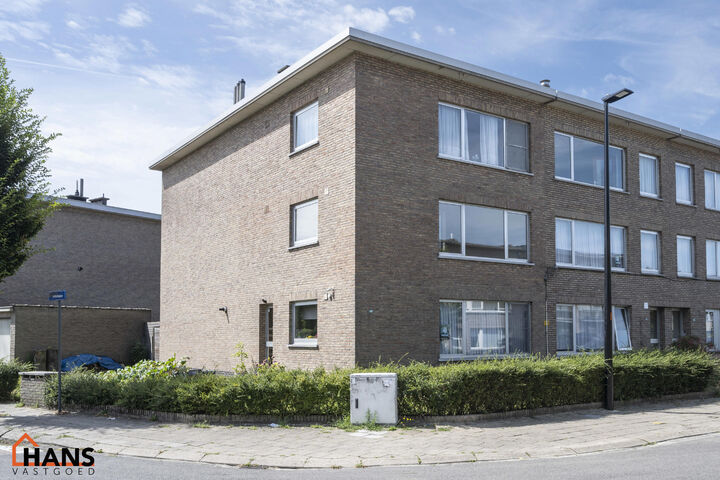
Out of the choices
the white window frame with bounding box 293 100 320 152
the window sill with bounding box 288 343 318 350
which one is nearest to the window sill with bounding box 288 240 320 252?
the window sill with bounding box 288 343 318 350

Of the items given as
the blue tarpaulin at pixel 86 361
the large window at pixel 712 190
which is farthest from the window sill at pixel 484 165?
the blue tarpaulin at pixel 86 361

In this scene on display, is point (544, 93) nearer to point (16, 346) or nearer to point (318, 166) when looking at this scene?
point (318, 166)

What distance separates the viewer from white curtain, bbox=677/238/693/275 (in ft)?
80.3

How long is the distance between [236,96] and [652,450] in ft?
62.0

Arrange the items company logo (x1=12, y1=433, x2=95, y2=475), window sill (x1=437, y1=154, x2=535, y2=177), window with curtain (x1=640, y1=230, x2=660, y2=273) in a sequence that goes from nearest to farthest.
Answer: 1. company logo (x1=12, y1=433, x2=95, y2=475)
2. window sill (x1=437, y1=154, x2=535, y2=177)
3. window with curtain (x1=640, y1=230, x2=660, y2=273)

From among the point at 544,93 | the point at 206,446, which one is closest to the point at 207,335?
the point at 206,446

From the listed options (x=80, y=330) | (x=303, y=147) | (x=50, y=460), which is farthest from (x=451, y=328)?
(x=80, y=330)

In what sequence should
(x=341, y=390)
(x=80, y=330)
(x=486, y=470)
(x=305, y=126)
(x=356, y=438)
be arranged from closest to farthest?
(x=486, y=470) < (x=356, y=438) < (x=341, y=390) < (x=305, y=126) < (x=80, y=330)

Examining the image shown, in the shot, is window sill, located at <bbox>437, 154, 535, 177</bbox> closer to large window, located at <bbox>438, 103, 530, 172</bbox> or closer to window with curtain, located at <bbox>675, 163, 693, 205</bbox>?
large window, located at <bbox>438, 103, 530, 172</bbox>

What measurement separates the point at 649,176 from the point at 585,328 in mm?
6713

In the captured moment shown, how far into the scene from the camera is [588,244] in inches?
832

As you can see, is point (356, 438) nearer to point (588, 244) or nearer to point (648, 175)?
point (588, 244)

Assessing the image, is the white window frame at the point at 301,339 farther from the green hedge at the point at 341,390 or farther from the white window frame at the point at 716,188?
the white window frame at the point at 716,188

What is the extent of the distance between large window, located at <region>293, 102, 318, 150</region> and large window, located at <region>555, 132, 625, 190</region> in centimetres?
774
